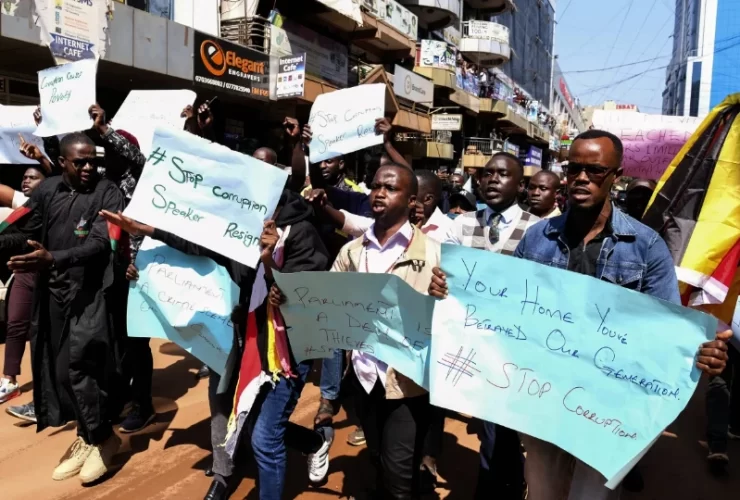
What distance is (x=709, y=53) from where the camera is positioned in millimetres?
60094

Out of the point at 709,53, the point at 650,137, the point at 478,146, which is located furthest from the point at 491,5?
the point at 650,137

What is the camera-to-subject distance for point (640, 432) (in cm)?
216

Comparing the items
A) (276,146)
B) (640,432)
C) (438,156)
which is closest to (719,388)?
(640,432)

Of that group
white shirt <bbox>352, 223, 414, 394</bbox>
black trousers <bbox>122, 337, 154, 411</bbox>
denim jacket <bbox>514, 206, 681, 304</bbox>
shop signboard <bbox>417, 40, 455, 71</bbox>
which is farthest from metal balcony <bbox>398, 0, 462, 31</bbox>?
denim jacket <bbox>514, 206, 681, 304</bbox>

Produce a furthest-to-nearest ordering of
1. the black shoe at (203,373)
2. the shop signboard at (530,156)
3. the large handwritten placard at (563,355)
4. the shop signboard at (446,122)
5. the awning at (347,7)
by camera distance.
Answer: the shop signboard at (530,156)
the shop signboard at (446,122)
the awning at (347,7)
the black shoe at (203,373)
the large handwritten placard at (563,355)

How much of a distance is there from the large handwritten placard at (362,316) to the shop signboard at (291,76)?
12752 millimetres

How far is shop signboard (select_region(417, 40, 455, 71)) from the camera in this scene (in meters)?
28.0

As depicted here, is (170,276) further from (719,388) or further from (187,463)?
(719,388)

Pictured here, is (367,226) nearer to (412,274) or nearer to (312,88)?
(412,274)

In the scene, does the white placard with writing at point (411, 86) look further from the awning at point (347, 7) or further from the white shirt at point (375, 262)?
the white shirt at point (375, 262)

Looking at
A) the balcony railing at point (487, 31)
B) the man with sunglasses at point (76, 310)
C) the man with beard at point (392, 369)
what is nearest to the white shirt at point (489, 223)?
the man with beard at point (392, 369)

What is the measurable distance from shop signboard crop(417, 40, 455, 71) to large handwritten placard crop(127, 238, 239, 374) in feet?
86.4

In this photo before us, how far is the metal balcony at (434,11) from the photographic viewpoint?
2848 cm

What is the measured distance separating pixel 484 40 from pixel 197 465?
3540cm
